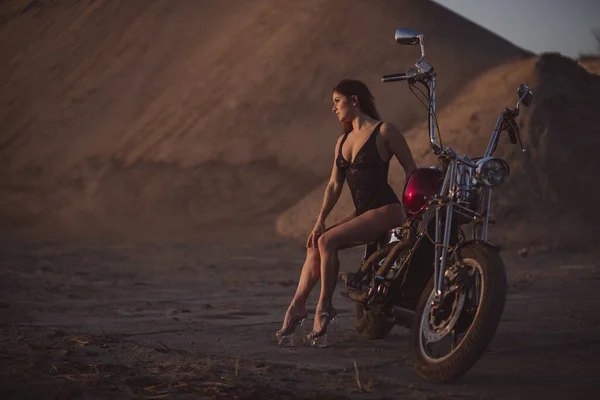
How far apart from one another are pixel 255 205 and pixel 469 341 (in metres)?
18.9

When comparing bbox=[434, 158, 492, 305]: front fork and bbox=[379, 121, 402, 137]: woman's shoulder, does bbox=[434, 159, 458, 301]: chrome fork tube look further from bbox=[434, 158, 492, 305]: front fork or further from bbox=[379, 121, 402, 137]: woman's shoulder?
bbox=[379, 121, 402, 137]: woman's shoulder

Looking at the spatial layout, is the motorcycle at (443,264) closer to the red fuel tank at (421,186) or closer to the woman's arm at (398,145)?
the red fuel tank at (421,186)

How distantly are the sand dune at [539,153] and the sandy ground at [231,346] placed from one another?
5.02 meters

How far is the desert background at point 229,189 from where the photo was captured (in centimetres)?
485

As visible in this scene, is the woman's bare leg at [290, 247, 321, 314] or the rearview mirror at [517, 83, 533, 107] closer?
the rearview mirror at [517, 83, 533, 107]

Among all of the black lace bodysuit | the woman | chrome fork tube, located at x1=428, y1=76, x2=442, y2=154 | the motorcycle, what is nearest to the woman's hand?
the woman

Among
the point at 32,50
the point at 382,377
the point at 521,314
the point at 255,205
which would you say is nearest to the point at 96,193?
the point at 255,205

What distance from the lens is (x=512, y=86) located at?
20.0 m

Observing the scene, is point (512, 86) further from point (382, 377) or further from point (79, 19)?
point (79, 19)

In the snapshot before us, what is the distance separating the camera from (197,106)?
89.7ft

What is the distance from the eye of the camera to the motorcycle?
13.5ft

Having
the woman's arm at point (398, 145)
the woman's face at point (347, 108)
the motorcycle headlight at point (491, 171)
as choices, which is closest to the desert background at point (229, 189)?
the motorcycle headlight at point (491, 171)

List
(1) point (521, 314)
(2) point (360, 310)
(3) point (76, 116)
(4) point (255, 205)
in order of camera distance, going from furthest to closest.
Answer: (3) point (76, 116) < (4) point (255, 205) < (1) point (521, 314) < (2) point (360, 310)

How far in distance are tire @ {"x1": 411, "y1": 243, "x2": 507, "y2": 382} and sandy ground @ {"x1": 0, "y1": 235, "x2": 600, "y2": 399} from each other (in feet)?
0.31
